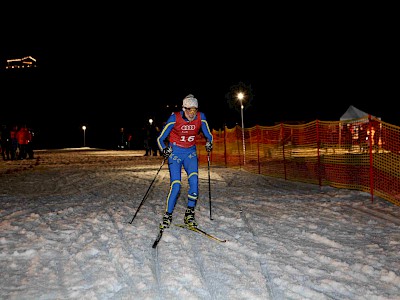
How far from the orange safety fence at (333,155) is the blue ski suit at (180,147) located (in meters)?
4.08

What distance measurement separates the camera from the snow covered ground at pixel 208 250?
3.97 m

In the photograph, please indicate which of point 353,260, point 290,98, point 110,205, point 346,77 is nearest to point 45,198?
point 110,205

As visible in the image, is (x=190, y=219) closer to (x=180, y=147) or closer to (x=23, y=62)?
(x=180, y=147)

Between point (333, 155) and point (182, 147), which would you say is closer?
point (182, 147)

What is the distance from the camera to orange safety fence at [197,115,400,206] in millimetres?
10836

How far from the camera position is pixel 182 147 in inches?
254

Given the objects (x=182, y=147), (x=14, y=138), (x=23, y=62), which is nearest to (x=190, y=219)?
(x=182, y=147)

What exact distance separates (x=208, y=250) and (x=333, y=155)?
14025mm

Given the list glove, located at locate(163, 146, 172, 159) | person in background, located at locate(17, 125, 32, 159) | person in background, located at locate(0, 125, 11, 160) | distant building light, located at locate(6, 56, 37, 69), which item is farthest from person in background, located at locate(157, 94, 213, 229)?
distant building light, located at locate(6, 56, 37, 69)

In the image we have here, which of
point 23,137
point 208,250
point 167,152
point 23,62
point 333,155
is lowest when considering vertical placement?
point 208,250

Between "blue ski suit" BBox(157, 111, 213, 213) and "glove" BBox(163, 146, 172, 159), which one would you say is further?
"blue ski suit" BBox(157, 111, 213, 213)

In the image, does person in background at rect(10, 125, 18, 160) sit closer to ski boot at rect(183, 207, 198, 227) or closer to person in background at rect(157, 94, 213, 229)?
person in background at rect(157, 94, 213, 229)

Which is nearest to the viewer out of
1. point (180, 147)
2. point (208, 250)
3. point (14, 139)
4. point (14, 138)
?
point (208, 250)

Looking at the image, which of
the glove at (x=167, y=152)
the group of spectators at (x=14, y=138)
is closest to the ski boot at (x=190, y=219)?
the glove at (x=167, y=152)
